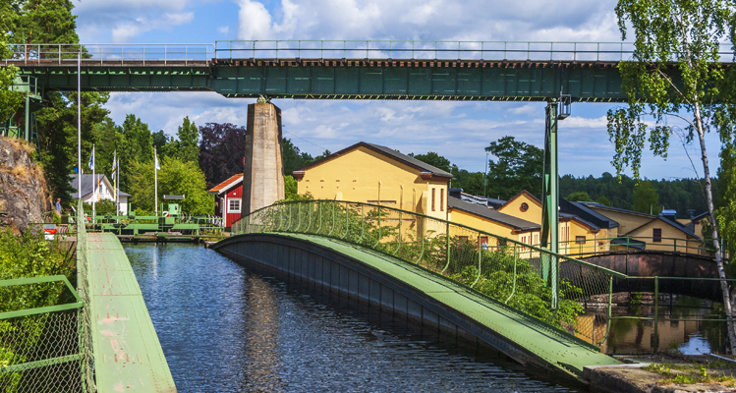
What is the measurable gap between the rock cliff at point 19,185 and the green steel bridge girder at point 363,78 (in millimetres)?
6950

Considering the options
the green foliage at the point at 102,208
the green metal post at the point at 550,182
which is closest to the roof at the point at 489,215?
the green metal post at the point at 550,182

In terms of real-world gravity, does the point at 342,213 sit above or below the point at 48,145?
below

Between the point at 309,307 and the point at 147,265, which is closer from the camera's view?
the point at 309,307

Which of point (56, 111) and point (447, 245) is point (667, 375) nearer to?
point (447, 245)

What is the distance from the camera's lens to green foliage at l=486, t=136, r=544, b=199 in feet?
339

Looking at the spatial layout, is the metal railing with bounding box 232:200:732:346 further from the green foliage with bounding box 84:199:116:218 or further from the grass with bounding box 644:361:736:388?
the green foliage with bounding box 84:199:116:218

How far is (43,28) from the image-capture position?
59.7 metres

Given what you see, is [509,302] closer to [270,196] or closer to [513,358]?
[513,358]

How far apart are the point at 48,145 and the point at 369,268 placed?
43.6 m

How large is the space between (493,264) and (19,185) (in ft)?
89.9

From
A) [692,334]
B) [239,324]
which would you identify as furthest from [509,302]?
[692,334]

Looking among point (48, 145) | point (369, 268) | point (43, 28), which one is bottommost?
point (369, 268)

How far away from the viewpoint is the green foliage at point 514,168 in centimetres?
10344

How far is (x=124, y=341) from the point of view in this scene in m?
10.7
